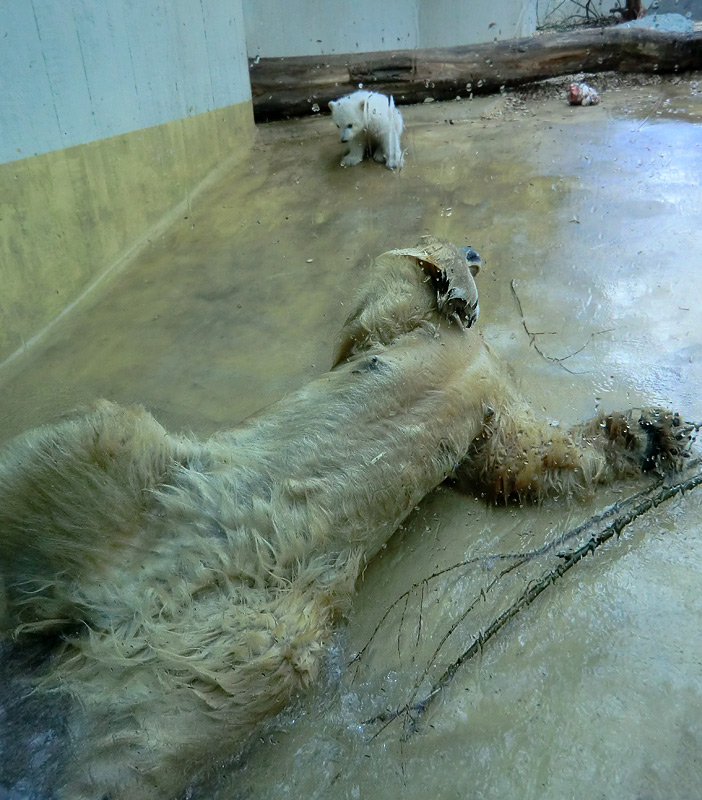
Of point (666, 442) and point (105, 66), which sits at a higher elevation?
point (105, 66)

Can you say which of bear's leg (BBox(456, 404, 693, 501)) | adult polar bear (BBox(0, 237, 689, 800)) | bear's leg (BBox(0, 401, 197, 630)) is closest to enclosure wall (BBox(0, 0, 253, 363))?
bear's leg (BBox(0, 401, 197, 630))

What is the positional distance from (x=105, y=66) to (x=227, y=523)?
9.76 ft

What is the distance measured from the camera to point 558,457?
7.36ft

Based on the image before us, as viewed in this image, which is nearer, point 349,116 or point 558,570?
point 558,570

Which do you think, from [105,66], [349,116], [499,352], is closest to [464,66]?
[349,116]

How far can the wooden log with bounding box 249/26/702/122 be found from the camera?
5977mm

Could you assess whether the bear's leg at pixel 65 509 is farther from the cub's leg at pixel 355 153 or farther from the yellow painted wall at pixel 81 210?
the cub's leg at pixel 355 153

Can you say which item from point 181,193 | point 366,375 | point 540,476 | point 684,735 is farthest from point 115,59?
point 684,735

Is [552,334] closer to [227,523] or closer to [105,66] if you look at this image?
[227,523]

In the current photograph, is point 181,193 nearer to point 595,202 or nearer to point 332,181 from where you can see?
point 332,181

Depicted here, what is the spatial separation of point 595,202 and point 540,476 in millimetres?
2419

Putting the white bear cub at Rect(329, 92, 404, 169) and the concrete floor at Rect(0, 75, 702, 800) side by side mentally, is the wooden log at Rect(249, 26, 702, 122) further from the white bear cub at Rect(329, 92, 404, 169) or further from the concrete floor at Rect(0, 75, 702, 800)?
the white bear cub at Rect(329, 92, 404, 169)

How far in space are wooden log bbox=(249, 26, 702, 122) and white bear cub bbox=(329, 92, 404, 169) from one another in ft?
3.53

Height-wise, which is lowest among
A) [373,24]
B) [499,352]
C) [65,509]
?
[499,352]
